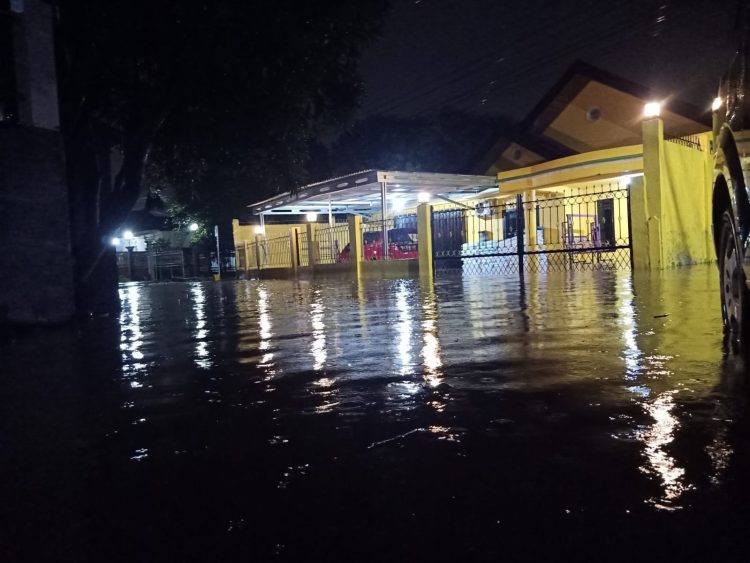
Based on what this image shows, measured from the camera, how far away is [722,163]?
12.6 ft

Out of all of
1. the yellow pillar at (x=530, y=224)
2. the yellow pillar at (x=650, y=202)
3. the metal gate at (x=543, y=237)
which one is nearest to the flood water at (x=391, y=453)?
the yellow pillar at (x=650, y=202)

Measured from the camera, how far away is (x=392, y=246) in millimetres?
23594

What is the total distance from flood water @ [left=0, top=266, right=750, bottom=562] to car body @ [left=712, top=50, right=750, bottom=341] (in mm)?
329

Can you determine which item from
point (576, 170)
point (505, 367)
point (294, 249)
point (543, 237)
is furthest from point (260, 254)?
point (505, 367)

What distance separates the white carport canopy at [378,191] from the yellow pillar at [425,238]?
219 cm

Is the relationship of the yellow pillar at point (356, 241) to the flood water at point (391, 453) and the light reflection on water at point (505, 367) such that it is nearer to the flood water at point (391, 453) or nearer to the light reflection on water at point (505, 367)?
the light reflection on water at point (505, 367)

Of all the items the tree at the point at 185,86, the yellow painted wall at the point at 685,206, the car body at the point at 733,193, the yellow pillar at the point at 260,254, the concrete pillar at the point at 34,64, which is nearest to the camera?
the car body at the point at 733,193

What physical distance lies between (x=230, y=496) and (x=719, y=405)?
6.78ft

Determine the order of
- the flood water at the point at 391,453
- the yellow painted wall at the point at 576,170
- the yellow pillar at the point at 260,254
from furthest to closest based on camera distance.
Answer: the yellow pillar at the point at 260,254 < the yellow painted wall at the point at 576,170 < the flood water at the point at 391,453

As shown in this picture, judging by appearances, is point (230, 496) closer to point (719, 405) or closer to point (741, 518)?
point (741, 518)

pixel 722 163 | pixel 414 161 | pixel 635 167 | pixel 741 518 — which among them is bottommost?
pixel 741 518

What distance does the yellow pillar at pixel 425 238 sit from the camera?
19797 mm

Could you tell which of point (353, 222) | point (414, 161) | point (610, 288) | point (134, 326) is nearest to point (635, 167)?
point (353, 222)

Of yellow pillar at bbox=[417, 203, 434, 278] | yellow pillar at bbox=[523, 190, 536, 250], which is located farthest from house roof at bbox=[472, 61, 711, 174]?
yellow pillar at bbox=[417, 203, 434, 278]
